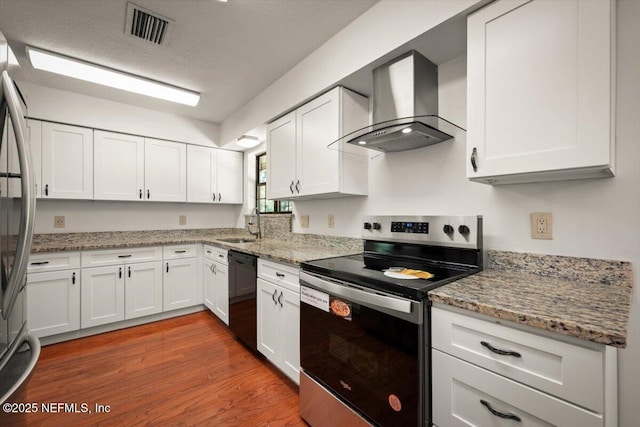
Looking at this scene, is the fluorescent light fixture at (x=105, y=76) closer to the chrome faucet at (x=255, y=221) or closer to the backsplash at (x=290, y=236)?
the chrome faucet at (x=255, y=221)

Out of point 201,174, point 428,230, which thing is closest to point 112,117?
point 201,174

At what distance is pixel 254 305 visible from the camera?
2.19m

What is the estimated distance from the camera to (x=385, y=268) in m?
1.47

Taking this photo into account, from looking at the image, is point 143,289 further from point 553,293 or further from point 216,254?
point 553,293

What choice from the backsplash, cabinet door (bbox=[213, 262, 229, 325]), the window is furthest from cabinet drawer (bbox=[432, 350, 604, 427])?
the window

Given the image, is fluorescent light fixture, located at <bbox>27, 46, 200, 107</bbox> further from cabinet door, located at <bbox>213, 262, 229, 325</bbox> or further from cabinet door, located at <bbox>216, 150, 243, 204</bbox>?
cabinet door, located at <bbox>213, 262, 229, 325</bbox>

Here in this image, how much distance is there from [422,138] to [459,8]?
0.63 m

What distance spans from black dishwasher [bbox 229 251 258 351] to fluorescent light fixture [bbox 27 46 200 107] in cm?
172

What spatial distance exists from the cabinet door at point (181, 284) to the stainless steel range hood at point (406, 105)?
2545 millimetres

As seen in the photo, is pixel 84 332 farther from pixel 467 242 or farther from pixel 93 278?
pixel 467 242

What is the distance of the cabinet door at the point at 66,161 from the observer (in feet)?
8.89

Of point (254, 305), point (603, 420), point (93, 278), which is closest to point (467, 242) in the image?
point (603, 420)

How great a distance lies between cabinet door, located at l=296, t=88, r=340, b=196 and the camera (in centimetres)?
200

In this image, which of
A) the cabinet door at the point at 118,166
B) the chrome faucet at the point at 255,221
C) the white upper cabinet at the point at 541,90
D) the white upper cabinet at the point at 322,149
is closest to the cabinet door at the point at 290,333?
the white upper cabinet at the point at 322,149
